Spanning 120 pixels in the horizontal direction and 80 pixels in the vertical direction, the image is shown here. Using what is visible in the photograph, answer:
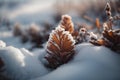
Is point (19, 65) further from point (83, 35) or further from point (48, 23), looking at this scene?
point (48, 23)

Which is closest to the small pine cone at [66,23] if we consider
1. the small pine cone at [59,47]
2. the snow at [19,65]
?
the small pine cone at [59,47]

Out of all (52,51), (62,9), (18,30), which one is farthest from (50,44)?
(62,9)

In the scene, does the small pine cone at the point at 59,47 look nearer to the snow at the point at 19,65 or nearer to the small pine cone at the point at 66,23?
the snow at the point at 19,65

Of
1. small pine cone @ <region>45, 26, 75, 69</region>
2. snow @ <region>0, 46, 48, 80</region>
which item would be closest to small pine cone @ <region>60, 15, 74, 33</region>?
small pine cone @ <region>45, 26, 75, 69</region>

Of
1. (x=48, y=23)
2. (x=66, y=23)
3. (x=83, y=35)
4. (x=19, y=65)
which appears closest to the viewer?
(x=19, y=65)

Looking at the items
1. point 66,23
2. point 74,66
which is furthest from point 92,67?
point 66,23

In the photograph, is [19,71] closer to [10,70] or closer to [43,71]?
[10,70]

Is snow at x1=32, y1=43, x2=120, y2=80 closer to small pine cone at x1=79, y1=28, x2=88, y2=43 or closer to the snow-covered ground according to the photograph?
the snow-covered ground
